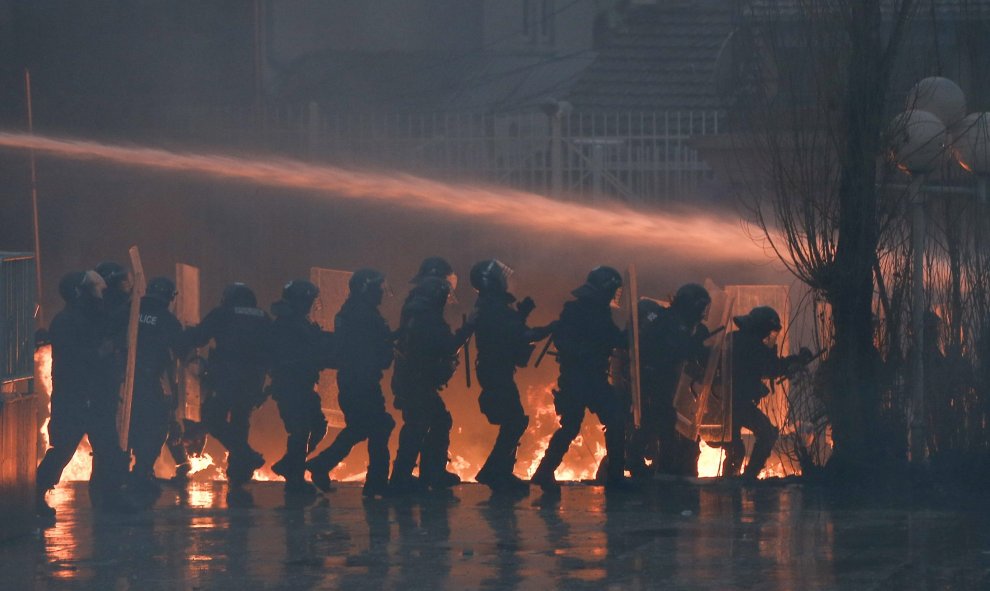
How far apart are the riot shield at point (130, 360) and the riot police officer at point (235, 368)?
63 cm

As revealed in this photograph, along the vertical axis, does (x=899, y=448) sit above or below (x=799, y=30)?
below

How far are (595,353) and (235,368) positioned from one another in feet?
8.46

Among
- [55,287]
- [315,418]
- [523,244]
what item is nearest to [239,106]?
[55,287]

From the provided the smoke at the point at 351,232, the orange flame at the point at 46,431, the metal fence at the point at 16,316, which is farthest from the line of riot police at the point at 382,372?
the smoke at the point at 351,232

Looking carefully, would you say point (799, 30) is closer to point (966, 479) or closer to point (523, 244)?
point (966, 479)

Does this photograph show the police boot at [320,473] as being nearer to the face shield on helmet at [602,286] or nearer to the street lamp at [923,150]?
the face shield on helmet at [602,286]

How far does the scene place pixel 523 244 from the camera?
1489cm

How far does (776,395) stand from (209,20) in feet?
29.6

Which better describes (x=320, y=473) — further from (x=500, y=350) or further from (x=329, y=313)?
(x=329, y=313)

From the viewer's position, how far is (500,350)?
10.1 metres

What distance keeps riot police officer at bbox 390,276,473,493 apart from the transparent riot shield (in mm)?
1603

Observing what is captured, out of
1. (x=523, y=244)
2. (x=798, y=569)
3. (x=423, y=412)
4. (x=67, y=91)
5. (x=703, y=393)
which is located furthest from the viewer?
(x=67, y=91)

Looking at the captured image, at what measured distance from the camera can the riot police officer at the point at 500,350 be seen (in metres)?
10.1

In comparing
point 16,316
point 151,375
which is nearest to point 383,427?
point 151,375
